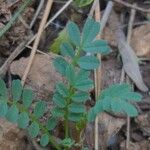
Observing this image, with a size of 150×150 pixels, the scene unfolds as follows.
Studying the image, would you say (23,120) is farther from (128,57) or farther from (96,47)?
(128,57)

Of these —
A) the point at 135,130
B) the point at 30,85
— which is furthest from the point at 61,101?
the point at 135,130

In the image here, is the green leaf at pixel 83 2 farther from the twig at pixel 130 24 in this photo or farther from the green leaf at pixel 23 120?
the green leaf at pixel 23 120

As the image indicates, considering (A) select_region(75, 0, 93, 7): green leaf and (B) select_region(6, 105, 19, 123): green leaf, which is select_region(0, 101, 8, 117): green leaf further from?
(A) select_region(75, 0, 93, 7): green leaf

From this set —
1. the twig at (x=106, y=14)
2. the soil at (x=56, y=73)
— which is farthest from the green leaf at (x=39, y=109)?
the twig at (x=106, y=14)

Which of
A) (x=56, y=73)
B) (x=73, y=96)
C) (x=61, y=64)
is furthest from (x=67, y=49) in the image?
(x=56, y=73)

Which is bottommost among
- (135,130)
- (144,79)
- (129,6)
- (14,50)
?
(135,130)

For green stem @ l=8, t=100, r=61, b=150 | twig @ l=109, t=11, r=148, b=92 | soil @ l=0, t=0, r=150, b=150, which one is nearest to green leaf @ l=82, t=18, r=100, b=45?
green stem @ l=8, t=100, r=61, b=150

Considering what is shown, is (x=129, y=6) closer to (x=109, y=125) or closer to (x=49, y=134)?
(x=109, y=125)
